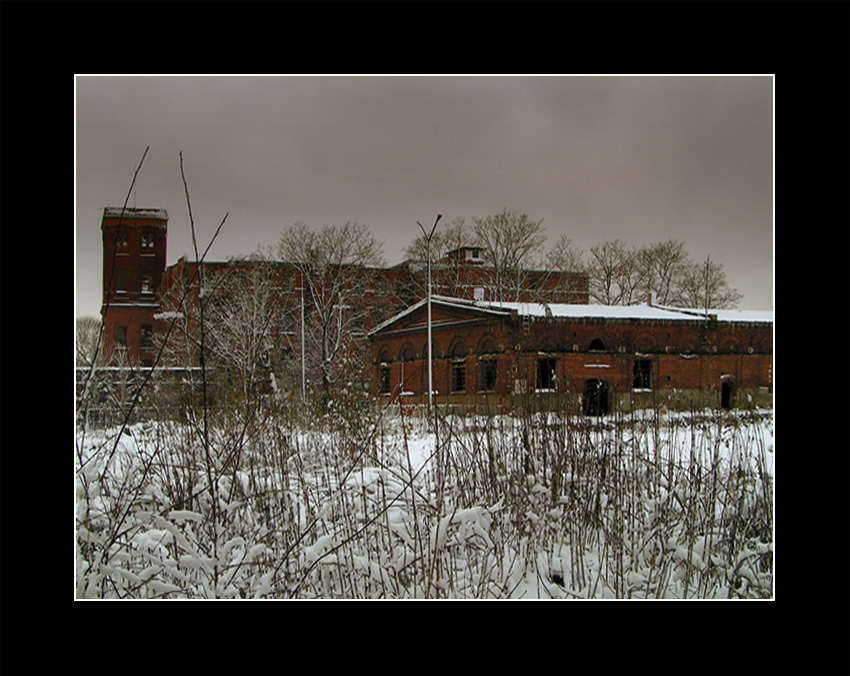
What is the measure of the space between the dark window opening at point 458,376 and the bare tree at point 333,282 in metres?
3.82

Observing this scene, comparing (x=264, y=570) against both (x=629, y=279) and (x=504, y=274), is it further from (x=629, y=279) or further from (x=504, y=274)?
(x=504, y=274)

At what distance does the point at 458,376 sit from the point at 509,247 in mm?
9633

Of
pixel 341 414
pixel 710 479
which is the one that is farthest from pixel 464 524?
pixel 341 414

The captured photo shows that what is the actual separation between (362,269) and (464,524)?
941 inches

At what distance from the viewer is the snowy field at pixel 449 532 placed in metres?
3.61

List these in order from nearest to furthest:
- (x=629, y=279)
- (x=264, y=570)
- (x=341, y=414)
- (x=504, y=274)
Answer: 1. (x=264, y=570)
2. (x=341, y=414)
3. (x=629, y=279)
4. (x=504, y=274)

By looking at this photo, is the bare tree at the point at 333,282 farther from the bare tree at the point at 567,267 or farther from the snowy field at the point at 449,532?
the snowy field at the point at 449,532

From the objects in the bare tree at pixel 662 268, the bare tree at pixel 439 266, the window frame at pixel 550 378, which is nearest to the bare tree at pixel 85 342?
the window frame at pixel 550 378

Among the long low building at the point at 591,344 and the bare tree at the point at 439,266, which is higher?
the bare tree at the point at 439,266

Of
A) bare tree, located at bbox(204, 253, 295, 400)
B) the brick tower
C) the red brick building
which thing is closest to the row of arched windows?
the red brick building

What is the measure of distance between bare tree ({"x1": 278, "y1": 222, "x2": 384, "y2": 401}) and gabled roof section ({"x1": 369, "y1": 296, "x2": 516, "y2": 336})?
5.28ft

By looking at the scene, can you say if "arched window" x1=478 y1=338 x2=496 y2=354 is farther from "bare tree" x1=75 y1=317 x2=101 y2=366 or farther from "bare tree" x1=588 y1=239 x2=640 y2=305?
"bare tree" x1=75 y1=317 x2=101 y2=366

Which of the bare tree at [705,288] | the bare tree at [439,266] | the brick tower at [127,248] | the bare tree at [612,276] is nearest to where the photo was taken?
the brick tower at [127,248]
